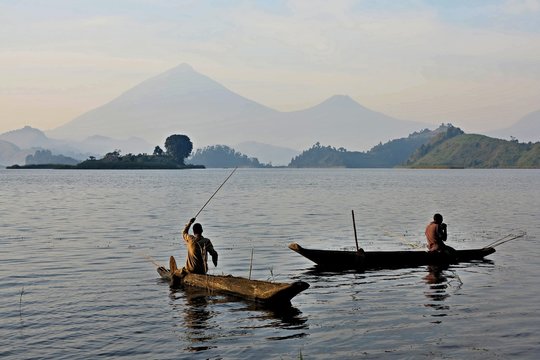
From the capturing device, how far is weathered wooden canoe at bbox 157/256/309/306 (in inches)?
701

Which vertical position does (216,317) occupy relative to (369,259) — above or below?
below

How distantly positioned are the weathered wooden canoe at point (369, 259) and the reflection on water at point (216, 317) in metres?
5.96

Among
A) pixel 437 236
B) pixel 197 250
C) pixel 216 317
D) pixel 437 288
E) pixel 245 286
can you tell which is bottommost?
pixel 437 288

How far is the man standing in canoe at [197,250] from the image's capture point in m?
20.7

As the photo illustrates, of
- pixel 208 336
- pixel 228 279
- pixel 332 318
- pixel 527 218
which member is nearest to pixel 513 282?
pixel 332 318

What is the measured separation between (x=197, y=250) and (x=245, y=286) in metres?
2.65

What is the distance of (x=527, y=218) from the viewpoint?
170 ft

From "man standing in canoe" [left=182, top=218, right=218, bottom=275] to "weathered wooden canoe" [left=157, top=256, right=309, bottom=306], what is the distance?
1.01ft

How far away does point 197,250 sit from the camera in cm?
2089

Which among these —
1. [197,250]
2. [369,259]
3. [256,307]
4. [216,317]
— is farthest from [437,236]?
[216,317]

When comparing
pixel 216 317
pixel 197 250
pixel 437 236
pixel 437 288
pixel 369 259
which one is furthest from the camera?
pixel 437 236

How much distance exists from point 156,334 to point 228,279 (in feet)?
12.9

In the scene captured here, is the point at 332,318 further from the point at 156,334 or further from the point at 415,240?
the point at 415,240

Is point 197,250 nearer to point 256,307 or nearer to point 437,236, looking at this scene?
point 256,307
